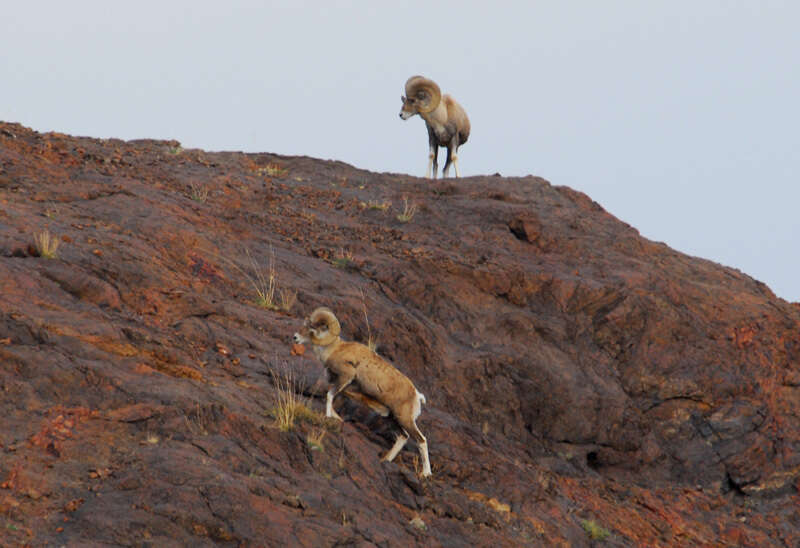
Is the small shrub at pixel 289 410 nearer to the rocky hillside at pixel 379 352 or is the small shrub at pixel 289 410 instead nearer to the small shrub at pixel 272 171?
the rocky hillside at pixel 379 352

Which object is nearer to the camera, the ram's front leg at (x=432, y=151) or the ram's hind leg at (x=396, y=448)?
the ram's hind leg at (x=396, y=448)

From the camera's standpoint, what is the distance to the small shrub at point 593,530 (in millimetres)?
11117

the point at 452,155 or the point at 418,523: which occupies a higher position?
the point at 452,155

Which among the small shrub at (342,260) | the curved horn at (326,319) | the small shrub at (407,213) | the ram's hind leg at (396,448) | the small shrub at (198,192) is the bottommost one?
the ram's hind leg at (396,448)

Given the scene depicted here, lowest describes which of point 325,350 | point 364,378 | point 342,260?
point 364,378

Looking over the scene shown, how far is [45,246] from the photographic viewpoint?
1081cm

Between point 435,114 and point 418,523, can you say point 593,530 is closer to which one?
point 418,523

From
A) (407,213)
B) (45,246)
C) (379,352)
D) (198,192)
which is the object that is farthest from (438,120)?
(45,246)

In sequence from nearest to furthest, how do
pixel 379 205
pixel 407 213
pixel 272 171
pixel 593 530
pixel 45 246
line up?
1. pixel 45 246
2. pixel 593 530
3. pixel 407 213
4. pixel 379 205
5. pixel 272 171

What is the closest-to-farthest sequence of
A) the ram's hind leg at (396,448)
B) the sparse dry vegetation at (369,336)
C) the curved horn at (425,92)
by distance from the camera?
the ram's hind leg at (396,448) → the sparse dry vegetation at (369,336) → the curved horn at (425,92)

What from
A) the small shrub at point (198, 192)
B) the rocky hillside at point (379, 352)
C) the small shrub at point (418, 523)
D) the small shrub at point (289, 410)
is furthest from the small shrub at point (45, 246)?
the small shrub at point (418, 523)

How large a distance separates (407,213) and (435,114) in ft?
18.3

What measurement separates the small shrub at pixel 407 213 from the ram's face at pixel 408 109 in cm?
495

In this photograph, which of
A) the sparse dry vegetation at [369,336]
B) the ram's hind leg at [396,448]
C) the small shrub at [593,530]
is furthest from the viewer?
the sparse dry vegetation at [369,336]
